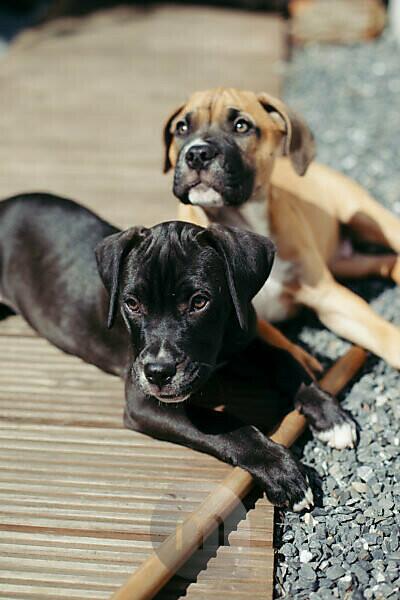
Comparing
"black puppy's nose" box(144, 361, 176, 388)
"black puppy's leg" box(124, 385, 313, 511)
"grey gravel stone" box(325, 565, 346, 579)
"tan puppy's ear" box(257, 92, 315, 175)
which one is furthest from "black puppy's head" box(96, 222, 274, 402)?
"tan puppy's ear" box(257, 92, 315, 175)

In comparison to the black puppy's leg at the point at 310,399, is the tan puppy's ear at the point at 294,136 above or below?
above

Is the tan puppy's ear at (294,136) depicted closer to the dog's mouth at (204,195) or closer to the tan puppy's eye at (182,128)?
the tan puppy's eye at (182,128)

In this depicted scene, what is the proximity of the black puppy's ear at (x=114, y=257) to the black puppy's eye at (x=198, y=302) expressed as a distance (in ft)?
1.31

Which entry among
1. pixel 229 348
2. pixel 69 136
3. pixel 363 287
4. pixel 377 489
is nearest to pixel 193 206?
pixel 229 348

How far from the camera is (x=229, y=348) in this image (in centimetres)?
397

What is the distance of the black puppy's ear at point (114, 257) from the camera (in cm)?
379

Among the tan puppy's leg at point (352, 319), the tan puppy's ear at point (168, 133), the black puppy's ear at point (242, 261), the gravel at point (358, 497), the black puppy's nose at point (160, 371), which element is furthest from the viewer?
the tan puppy's ear at point (168, 133)

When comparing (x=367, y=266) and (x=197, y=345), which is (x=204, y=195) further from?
(x=367, y=266)

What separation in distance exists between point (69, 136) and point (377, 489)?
17.2 feet

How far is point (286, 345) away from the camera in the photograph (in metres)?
4.41

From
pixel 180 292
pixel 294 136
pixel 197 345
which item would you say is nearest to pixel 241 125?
pixel 294 136

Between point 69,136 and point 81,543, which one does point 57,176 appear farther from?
point 81,543

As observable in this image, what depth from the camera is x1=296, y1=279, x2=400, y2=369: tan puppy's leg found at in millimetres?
4500

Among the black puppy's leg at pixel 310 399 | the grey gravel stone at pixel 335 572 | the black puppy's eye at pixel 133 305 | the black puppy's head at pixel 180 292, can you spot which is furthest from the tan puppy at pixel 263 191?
the grey gravel stone at pixel 335 572
